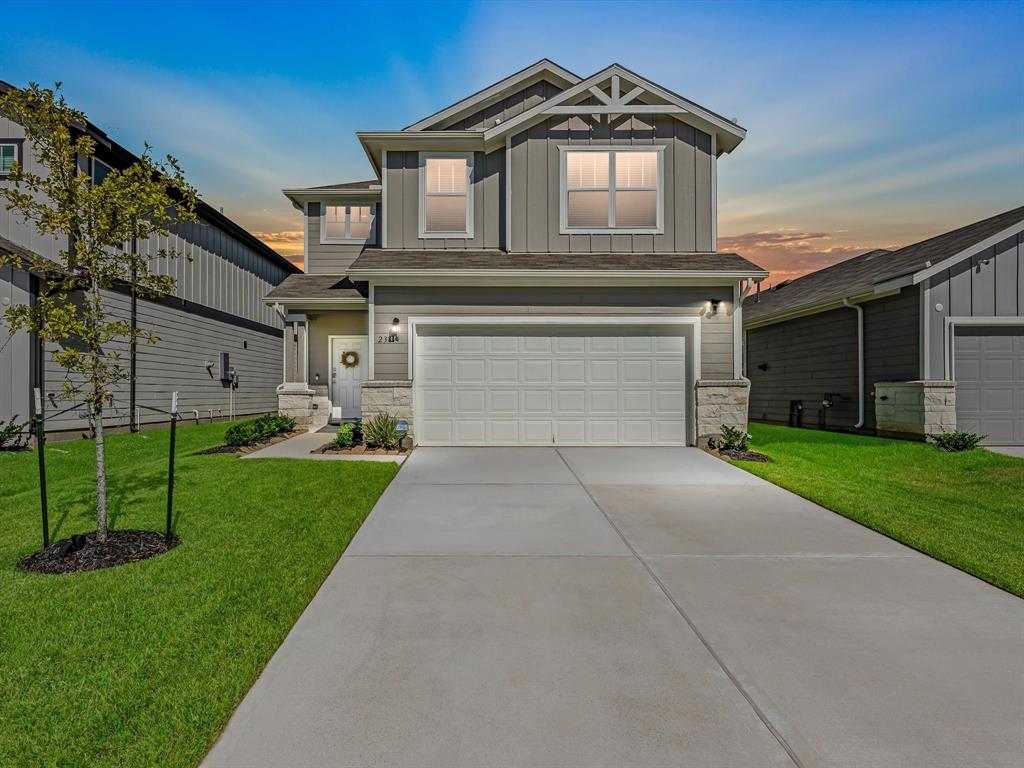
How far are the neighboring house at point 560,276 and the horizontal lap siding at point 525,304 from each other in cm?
3

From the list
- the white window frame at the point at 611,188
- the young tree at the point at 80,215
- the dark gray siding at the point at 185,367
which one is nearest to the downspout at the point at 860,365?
the white window frame at the point at 611,188

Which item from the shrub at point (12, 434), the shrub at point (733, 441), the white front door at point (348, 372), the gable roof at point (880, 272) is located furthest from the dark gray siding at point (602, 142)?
the shrub at point (12, 434)

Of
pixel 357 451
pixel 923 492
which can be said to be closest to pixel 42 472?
pixel 357 451

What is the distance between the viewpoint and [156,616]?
10.2 ft

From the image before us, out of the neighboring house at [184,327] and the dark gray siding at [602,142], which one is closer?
the neighboring house at [184,327]

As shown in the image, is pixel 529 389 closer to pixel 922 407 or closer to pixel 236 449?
pixel 236 449

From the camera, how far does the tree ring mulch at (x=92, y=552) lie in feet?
13.1

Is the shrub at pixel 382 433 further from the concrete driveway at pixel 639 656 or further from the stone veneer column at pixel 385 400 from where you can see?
the concrete driveway at pixel 639 656

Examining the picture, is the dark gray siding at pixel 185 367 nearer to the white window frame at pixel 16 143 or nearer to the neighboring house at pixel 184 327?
the neighboring house at pixel 184 327

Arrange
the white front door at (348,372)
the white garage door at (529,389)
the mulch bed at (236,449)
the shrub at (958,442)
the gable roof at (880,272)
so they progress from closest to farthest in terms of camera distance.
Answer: the mulch bed at (236,449)
the shrub at (958,442)
the white garage door at (529,389)
the gable roof at (880,272)
the white front door at (348,372)

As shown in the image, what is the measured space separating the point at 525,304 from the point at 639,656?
803cm

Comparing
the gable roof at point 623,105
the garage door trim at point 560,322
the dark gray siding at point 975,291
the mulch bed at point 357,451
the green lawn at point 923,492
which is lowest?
the green lawn at point 923,492

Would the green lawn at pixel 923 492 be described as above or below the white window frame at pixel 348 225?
below

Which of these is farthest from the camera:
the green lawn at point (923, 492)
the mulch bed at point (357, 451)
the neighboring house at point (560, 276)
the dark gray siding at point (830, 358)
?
the dark gray siding at point (830, 358)
